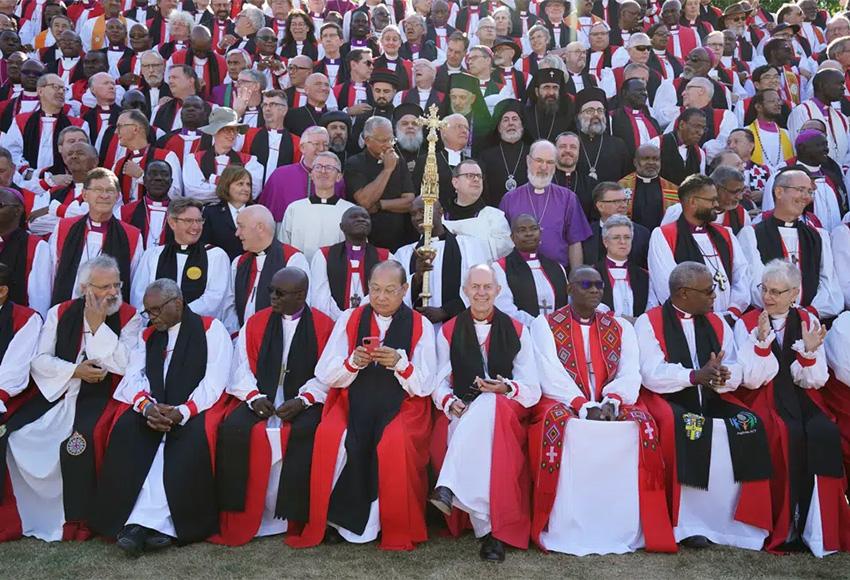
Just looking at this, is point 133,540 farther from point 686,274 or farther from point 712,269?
point 712,269

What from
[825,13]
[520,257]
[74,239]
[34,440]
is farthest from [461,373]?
[825,13]

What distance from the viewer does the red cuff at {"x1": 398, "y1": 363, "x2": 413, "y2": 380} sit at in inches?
235

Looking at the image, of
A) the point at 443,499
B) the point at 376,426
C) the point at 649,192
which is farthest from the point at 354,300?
the point at 649,192

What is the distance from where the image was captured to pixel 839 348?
6492 mm

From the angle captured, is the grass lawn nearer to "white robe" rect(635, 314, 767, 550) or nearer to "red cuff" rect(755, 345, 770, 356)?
"white robe" rect(635, 314, 767, 550)

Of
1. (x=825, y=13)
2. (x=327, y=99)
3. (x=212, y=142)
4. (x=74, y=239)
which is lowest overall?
(x=74, y=239)

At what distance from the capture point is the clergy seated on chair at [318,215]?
25.8 feet

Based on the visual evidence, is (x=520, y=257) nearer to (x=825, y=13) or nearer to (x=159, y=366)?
(x=159, y=366)

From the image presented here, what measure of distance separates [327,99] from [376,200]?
9.47 ft

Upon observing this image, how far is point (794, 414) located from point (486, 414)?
211 centimetres

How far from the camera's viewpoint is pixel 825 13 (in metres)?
14.9

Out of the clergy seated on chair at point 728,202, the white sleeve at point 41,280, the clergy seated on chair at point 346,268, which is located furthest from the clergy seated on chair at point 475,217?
the white sleeve at point 41,280

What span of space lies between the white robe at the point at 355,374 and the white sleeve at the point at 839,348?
2.78 metres

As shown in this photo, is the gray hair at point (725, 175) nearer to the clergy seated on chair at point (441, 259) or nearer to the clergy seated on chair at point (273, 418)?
the clergy seated on chair at point (441, 259)
